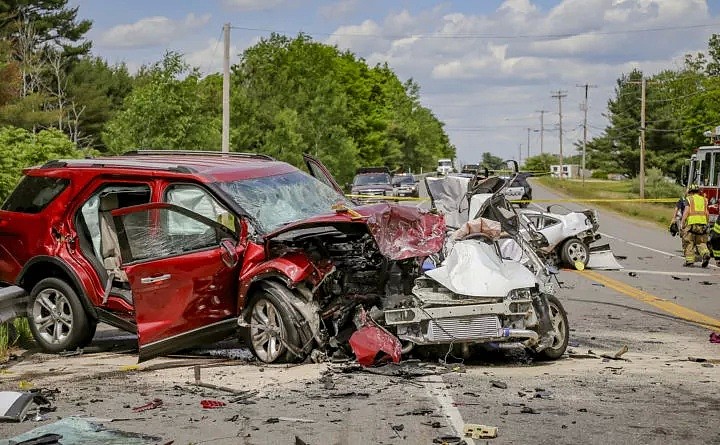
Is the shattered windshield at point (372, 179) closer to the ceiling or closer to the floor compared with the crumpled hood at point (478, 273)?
closer to the ceiling

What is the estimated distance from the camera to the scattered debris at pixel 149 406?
24.6 feet

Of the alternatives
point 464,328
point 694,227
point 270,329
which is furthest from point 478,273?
point 694,227

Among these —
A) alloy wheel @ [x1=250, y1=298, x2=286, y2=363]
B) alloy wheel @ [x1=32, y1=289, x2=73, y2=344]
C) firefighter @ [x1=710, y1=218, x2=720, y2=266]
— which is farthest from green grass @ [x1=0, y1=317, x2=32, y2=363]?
firefighter @ [x1=710, y1=218, x2=720, y2=266]

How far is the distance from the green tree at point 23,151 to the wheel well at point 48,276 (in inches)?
334

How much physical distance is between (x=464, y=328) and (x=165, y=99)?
87.9 ft

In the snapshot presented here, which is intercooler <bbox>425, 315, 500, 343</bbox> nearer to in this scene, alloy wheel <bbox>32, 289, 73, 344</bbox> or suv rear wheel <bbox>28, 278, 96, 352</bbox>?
suv rear wheel <bbox>28, 278, 96, 352</bbox>

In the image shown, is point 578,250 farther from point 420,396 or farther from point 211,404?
point 211,404

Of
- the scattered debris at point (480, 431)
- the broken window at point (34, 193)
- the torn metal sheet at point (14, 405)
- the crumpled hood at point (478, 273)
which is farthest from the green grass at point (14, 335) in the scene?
the scattered debris at point (480, 431)

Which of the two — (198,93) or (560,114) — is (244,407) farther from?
(560,114)

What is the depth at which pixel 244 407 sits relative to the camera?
752 centimetres

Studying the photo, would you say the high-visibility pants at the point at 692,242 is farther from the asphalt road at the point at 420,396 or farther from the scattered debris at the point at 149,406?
the scattered debris at the point at 149,406

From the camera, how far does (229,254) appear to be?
934cm

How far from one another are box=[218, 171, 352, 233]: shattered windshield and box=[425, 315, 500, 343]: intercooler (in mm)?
1871

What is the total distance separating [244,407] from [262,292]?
1.90m
